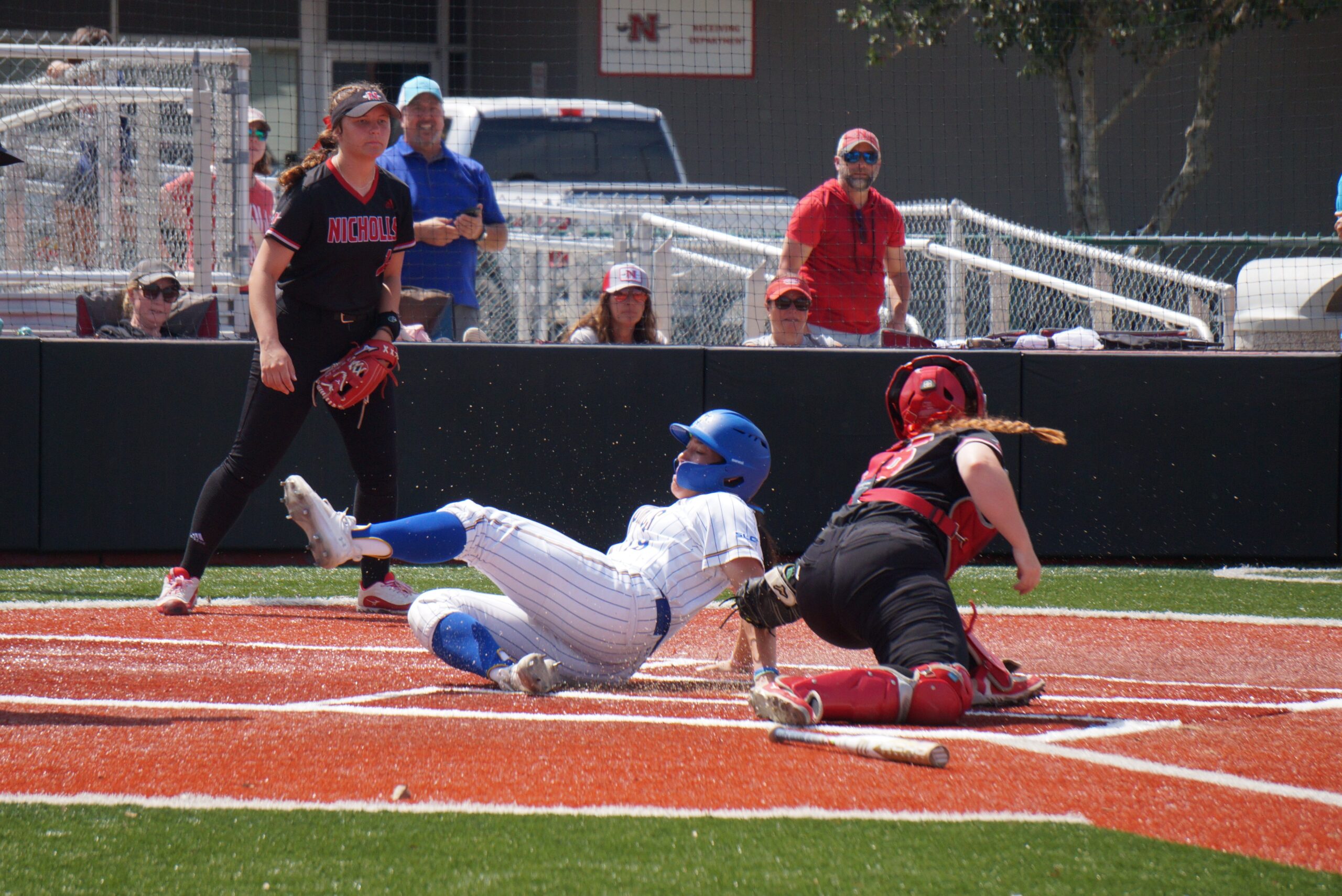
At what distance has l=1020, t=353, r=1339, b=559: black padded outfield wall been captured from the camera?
794cm

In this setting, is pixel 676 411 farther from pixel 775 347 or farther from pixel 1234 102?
pixel 1234 102

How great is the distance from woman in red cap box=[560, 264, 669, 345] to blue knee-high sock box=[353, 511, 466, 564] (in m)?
3.83

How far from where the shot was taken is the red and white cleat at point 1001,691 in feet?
13.8

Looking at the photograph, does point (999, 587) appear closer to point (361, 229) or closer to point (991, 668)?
point (991, 668)

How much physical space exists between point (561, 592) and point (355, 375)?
1.87m

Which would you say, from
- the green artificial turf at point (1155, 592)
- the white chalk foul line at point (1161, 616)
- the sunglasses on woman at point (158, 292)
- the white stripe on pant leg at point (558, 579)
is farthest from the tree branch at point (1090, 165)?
the white stripe on pant leg at point (558, 579)

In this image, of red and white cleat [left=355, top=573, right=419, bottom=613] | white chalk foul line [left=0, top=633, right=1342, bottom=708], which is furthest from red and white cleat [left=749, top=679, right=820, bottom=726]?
red and white cleat [left=355, top=573, right=419, bottom=613]

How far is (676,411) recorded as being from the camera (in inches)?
310

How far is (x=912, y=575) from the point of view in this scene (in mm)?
3959

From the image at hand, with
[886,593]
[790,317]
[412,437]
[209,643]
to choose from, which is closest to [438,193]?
[412,437]

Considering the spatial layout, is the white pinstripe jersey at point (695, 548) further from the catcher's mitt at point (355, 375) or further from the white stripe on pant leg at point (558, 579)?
the catcher's mitt at point (355, 375)

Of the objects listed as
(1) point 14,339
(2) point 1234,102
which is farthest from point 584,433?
(2) point 1234,102

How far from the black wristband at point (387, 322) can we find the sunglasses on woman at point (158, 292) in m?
2.34

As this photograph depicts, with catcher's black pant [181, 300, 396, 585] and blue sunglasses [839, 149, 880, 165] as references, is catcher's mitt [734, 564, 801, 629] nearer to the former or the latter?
catcher's black pant [181, 300, 396, 585]
